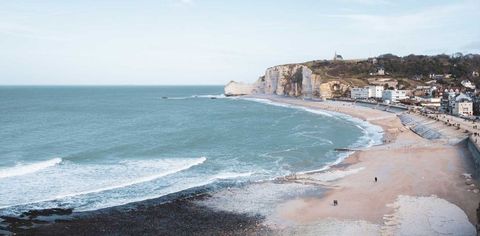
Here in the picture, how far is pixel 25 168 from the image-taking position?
3584cm

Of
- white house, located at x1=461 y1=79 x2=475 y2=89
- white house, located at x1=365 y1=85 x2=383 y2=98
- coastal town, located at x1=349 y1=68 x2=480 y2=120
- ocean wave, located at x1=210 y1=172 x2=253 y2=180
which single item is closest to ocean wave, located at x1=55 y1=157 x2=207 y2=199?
ocean wave, located at x1=210 y1=172 x2=253 y2=180

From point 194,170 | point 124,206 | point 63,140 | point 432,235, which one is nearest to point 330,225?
point 432,235

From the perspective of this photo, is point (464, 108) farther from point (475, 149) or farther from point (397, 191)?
point (397, 191)

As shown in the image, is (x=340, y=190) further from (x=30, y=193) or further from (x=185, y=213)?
(x=30, y=193)

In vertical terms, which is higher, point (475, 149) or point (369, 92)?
point (369, 92)

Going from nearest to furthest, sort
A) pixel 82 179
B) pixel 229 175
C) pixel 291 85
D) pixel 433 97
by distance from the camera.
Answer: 1. pixel 82 179
2. pixel 229 175
3. pixel 433 97
4. pixel 291 85

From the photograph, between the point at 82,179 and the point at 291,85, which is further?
the point at 291,85

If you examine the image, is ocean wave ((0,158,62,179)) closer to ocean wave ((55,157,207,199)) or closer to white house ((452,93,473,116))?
ocean wave ((55,157,207,199))

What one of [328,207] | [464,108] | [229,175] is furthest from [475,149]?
[464,108]

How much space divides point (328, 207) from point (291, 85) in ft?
398

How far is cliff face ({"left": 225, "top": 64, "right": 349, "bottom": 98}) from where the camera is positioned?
12119cm

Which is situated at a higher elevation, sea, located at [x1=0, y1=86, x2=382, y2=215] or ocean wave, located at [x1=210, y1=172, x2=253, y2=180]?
sea, located at [x1=0, y1=86, x2=382, y2=215]

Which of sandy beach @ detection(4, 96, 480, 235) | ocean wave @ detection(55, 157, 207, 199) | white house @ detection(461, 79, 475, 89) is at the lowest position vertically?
sandy beach @ detection(4, 96, 480, 235)

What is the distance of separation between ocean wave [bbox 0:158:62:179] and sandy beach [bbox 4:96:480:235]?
38.6ft
